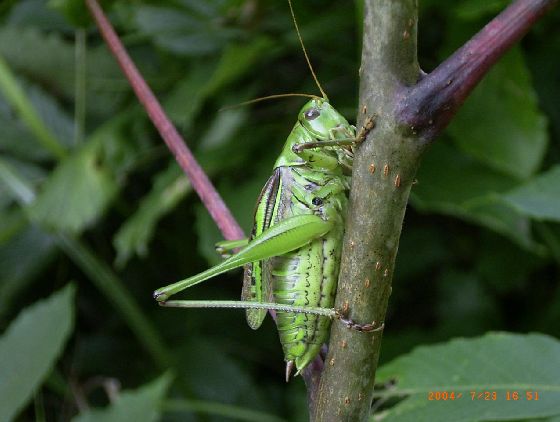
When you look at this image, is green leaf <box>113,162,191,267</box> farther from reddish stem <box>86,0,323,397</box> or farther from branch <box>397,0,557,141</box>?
branch <box>397,0,557,141</box>

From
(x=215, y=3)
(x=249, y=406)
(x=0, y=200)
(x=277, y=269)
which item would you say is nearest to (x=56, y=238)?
(x=0, y=200)

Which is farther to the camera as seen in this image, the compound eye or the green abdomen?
the compound eye

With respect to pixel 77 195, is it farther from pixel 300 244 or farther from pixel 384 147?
pixel 384 147

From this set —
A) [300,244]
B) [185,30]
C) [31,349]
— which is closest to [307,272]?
[300,244]

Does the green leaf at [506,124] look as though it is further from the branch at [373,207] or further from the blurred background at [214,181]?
the branch at [373,207]
